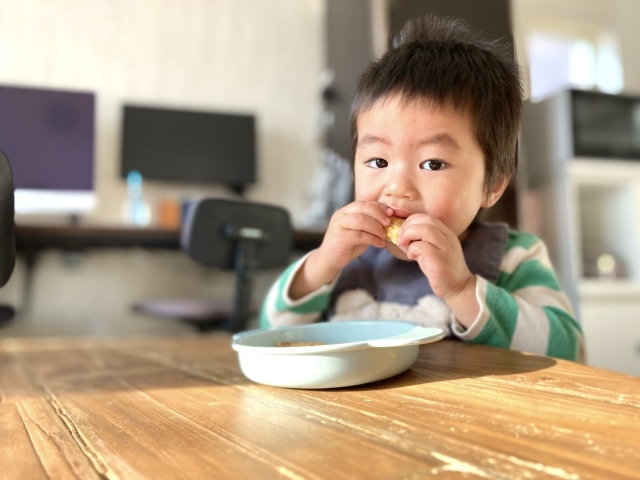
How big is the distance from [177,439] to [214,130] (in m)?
2.66

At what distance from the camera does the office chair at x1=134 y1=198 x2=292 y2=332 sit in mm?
1734

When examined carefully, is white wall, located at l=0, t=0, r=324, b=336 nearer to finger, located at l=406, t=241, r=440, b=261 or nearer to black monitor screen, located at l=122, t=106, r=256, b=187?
black monitor screen, located at l=122, t=106, r=256, b=187

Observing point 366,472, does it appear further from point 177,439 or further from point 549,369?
point 549,369

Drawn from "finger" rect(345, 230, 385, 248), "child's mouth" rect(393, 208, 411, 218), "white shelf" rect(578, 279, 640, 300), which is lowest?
"white shelf" rect(578, 279, 640, 300)

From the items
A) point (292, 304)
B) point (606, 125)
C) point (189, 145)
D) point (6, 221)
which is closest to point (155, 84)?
point (189, 145)

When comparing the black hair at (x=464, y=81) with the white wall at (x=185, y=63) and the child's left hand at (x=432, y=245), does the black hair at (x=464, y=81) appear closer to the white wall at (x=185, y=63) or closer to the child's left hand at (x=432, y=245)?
the child's left hand at (x=432, y=245)

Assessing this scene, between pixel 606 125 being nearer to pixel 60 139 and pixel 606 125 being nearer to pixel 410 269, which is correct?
pixel 410 269

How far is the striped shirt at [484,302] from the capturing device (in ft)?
2.00

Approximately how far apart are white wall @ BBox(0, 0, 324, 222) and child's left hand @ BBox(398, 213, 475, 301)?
2394mm

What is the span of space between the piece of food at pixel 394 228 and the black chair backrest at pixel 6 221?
313 mm

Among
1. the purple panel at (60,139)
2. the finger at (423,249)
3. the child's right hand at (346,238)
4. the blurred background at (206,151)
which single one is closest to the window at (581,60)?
the blurred background at (206,151)

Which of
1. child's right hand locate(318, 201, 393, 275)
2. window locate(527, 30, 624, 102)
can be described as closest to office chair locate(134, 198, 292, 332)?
child's right hand locate(318, 201, 393, 275)

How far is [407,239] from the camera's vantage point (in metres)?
0.51

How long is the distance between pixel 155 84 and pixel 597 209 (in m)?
2.30
